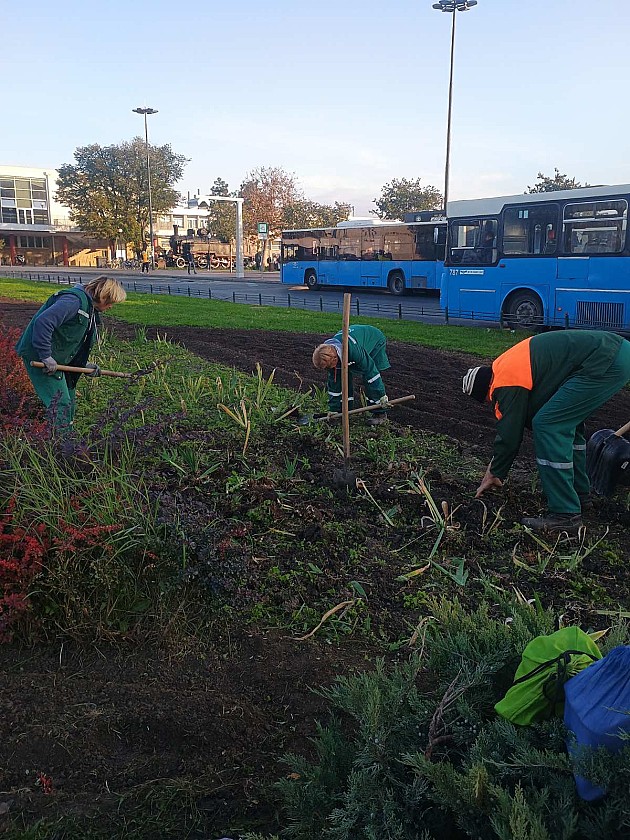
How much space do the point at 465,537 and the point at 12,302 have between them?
18.9 meters

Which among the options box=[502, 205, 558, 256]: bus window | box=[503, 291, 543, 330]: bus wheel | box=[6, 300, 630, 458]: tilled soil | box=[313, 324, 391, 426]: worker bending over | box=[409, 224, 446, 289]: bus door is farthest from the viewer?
box=[409, 224, 446, 289]: bus door

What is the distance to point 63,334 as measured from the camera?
5.73m

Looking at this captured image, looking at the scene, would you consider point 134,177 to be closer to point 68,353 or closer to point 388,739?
point 68,353

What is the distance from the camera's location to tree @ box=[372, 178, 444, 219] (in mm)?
55344

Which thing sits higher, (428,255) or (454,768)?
(428,255)

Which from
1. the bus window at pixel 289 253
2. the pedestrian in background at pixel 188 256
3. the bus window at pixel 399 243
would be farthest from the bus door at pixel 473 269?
the pedestrian in background at pixel 188 256

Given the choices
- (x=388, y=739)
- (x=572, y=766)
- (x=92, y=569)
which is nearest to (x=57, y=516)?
(x=92, y=569)

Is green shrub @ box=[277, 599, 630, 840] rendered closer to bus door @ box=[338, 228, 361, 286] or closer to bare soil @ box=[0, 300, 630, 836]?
bare soil @ box=[0, 300, 630, 836]

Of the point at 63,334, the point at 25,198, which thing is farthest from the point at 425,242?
the point at 25,198

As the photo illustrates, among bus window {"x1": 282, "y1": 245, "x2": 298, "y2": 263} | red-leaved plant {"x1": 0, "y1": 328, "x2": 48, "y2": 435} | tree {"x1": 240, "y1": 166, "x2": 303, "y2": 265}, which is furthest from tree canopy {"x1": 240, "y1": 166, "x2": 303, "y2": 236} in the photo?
red-leaved plant {"x1": 0, "y1": 328, "x2": 48, "y2": 435}

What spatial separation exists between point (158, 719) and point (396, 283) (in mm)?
25866

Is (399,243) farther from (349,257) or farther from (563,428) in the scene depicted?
(563,428)

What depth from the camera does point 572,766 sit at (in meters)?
1.72

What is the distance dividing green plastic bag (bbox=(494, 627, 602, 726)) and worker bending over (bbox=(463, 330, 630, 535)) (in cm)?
249
